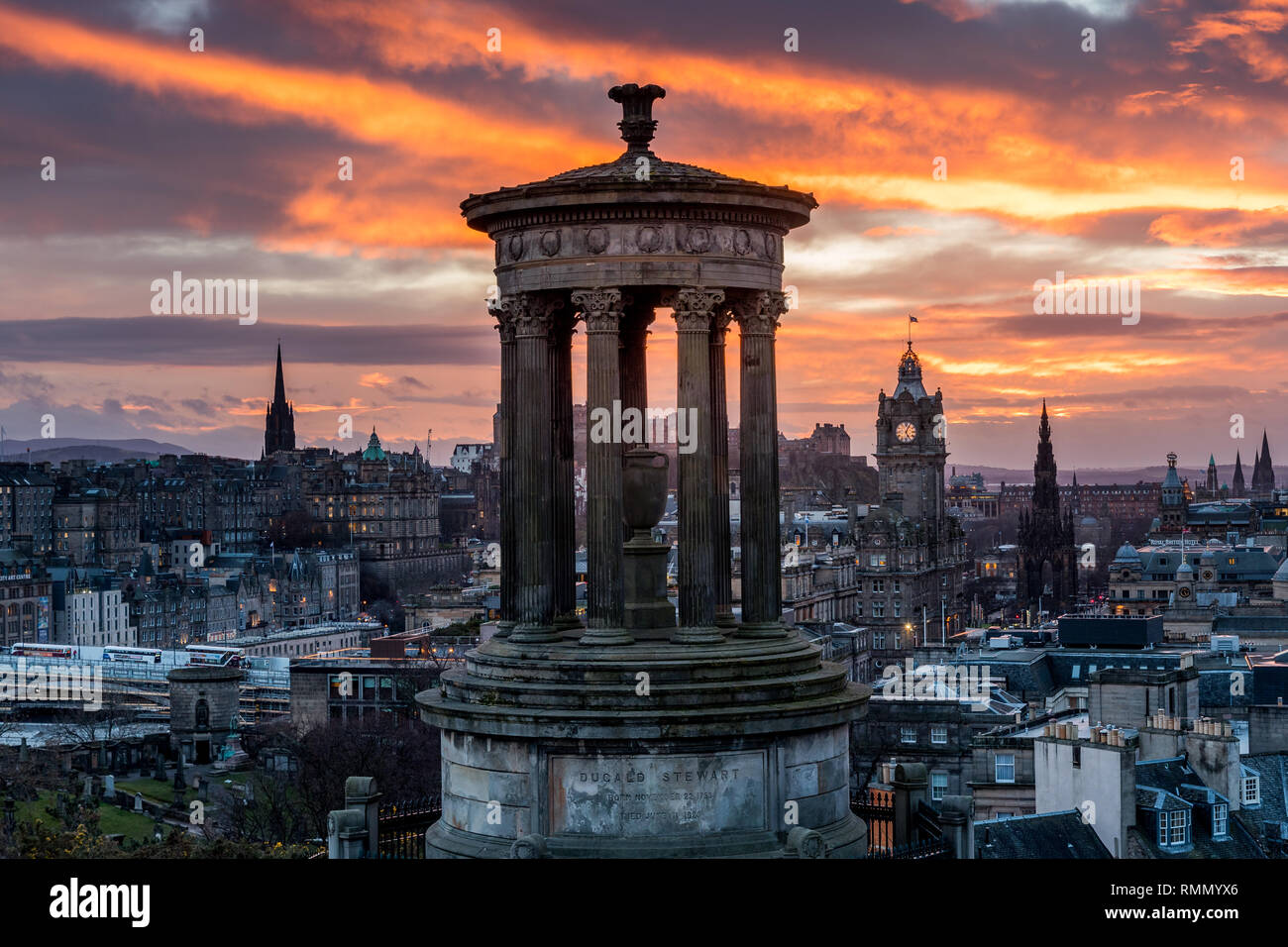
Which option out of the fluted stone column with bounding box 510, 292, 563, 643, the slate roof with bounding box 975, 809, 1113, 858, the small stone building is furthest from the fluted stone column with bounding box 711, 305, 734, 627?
the small stone building

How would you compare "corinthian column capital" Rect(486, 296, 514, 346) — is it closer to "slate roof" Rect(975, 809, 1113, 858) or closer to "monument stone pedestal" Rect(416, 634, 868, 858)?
"monument stone pedestal" Rect(416, 634, 868, 858)

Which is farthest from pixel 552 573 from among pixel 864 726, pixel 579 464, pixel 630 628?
pixel 579 464

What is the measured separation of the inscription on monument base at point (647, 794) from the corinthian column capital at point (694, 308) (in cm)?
550

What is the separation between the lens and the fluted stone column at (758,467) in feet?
84.9

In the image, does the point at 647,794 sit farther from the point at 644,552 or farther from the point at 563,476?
the point at 563,476

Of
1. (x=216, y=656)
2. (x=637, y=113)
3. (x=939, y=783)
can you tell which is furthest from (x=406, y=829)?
(x=216, y=656)

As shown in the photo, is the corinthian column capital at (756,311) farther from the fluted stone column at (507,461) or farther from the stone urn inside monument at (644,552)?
the fluted stone column at (507,461)

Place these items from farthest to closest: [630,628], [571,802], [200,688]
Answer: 1. [200,688]
2. [630,628]
3. [571,802]

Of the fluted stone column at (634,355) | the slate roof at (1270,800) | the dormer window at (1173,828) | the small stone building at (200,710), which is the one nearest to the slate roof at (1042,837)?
the dormer window at (1173,828)

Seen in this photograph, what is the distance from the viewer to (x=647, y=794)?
78.2 ft
